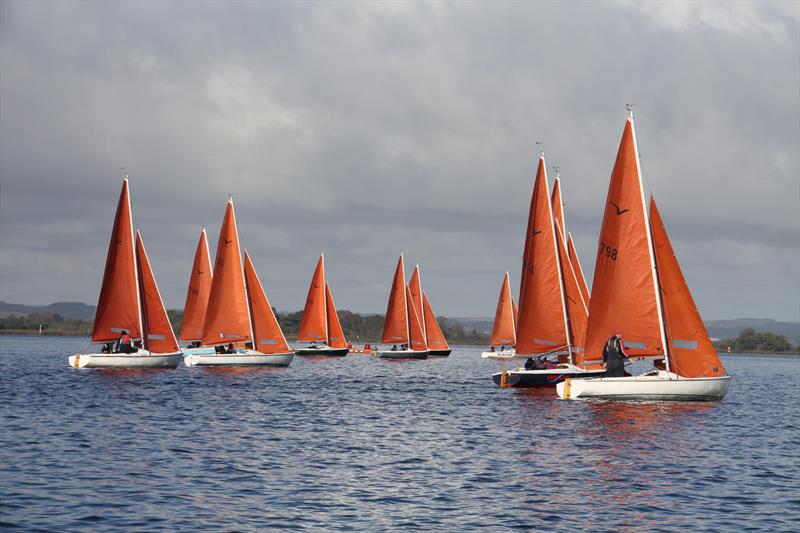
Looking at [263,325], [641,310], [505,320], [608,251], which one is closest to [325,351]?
[505,320]

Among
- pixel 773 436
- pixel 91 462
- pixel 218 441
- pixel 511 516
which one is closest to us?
pixel 511 516

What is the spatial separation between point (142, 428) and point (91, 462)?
8.00m

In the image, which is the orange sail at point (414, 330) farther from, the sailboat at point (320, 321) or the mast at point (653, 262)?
the mast at point (653, 262)

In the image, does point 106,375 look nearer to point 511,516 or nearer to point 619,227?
point 619,227

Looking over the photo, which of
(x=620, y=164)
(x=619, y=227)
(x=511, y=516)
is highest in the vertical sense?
(x=620, y=164)

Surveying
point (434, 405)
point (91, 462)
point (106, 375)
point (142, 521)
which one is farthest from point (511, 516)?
point (106, 375)

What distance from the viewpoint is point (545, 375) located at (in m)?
49.0

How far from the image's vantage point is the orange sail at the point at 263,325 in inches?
2889

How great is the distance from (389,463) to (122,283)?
43101mm

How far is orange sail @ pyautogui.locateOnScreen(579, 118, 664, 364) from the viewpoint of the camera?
141ft

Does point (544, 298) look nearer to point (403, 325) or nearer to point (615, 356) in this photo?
point (615, 356)

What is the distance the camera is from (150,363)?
65312 mm

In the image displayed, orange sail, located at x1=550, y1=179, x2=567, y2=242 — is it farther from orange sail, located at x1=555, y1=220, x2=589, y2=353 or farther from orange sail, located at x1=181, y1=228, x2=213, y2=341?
orange sail, located at x1=181, y1=228, x2=213, y2=341

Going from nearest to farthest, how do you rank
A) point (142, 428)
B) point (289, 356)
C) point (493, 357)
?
point (142, 428) < point (289, 356) < point (493, 357)
